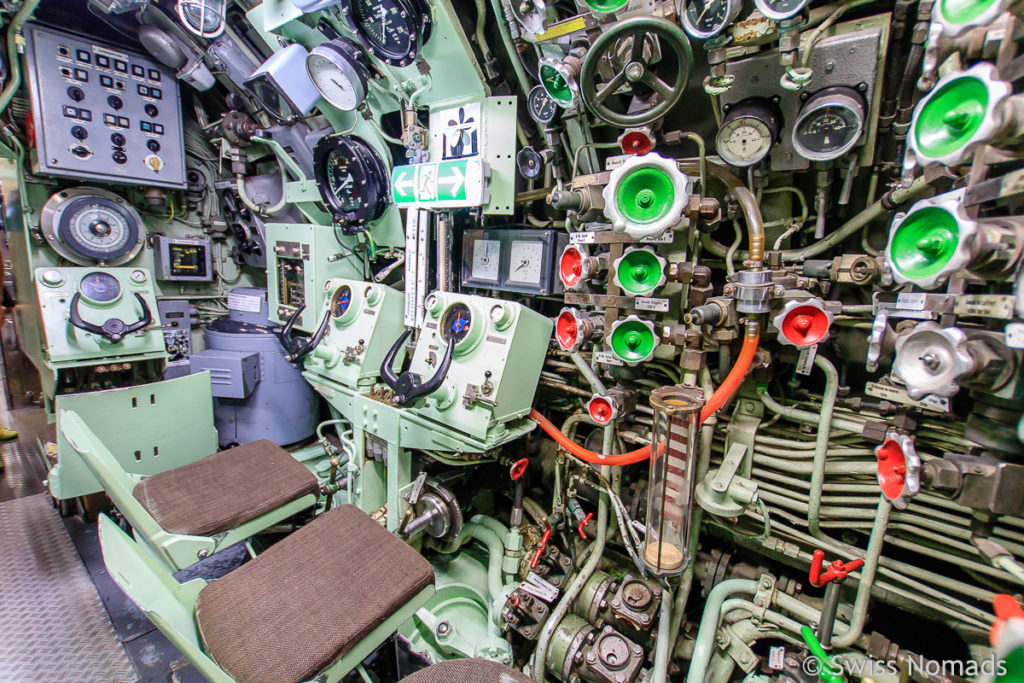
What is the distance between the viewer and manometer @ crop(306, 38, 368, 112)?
7.39ft

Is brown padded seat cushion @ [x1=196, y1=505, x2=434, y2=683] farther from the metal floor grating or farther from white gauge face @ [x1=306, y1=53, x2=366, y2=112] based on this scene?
white gauge face @ [x1=306, y1=53, x2=366, y2=112]

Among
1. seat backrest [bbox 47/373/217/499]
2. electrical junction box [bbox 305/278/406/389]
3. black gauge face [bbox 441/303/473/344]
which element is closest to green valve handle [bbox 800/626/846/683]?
black gauge face [bbox 441/303/473/344]

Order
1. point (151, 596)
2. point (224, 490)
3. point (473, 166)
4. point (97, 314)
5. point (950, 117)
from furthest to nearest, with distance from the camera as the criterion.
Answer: point (97, 314) < point (473, 166) < point (224, 490) < point (151, 596) < point (950, 117)

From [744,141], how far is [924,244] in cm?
76

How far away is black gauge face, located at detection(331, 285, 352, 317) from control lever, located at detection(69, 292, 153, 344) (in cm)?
135

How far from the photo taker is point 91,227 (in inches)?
116

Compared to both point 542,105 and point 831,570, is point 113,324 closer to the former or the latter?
point 542,105

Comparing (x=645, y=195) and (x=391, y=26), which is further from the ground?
(x=391, y=26)

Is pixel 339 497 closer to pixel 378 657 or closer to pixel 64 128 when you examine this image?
pixel 378 657

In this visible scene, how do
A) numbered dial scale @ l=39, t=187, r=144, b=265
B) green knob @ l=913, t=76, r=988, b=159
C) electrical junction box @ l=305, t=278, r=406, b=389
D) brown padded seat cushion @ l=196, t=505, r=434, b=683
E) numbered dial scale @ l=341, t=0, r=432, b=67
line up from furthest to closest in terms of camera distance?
numbered dial scale @ l=39, t=187, r=144, b=265 < electrical junction box @ l=305, t=278, r=406, b=389 < numbered dial scale @ l=341, t=0, r=432, b=67 < brown padded seat cushion @ l=196, t=505, r=434, b=683 < green knob @ l=913, t=76, r=988, b=159

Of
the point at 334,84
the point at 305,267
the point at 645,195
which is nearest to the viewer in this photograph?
the point at 645,195

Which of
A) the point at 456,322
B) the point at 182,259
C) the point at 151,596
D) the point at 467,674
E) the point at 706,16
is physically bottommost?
the point at 467,674

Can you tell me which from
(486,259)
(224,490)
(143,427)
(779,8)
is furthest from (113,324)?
(779,8)

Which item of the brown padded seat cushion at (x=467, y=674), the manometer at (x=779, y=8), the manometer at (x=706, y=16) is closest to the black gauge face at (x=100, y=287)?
the brown padded seat cushion at (x=467, y=674)
